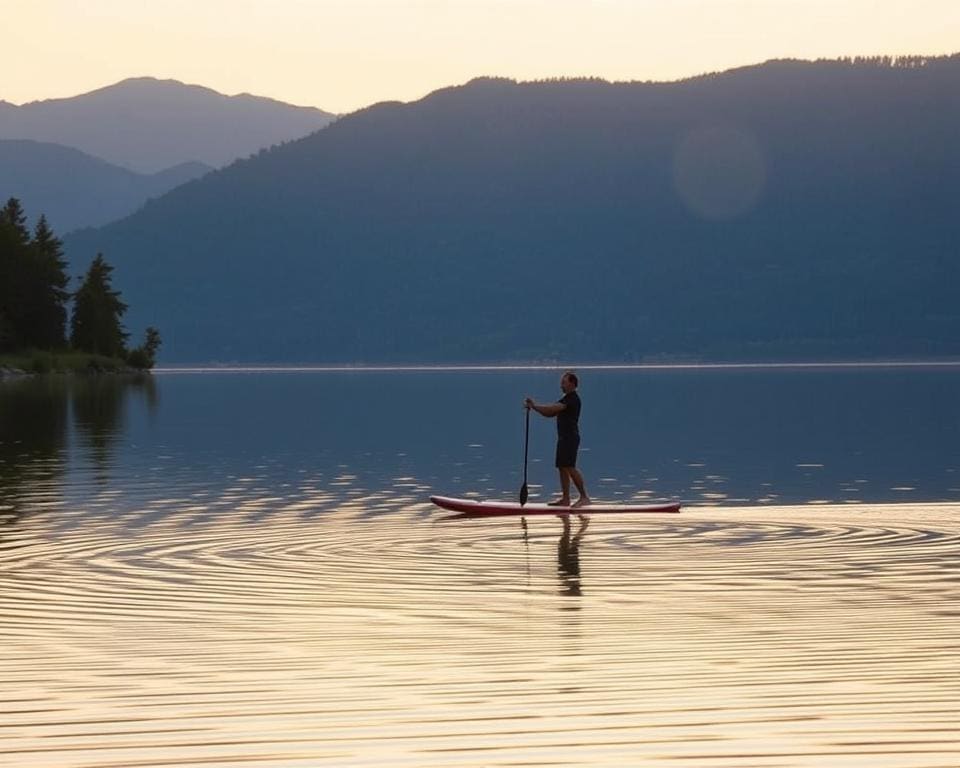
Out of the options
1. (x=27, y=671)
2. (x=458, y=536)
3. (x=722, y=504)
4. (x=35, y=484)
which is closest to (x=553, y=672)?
(x=27, y=671)

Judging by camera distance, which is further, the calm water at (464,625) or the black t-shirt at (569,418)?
the black t-shirt at (569,418)

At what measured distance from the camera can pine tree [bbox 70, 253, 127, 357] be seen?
147750 mm

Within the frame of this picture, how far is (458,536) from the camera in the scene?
25547mm

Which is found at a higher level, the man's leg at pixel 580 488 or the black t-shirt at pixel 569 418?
the black t-shirt at pixel 569 418

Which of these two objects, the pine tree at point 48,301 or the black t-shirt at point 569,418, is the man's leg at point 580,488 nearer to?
the black t-shirt at point 569,418

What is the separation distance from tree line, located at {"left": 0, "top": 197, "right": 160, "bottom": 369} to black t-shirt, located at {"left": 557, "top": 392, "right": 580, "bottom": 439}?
365 ft

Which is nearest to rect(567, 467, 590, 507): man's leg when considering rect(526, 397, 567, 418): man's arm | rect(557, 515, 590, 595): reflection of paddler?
rect(526, 397, 567, 418): man's arm

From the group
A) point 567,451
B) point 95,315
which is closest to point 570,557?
point 567,451

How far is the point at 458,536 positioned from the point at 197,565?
4.95 meters

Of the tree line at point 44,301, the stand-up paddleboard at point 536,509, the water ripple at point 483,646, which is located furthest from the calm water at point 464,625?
the tree line at point 44,301

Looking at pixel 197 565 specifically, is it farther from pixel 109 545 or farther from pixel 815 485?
pixel 815 485

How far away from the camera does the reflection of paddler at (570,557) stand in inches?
769

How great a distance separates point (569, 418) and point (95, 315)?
12344cm

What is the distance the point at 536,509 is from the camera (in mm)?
29078
